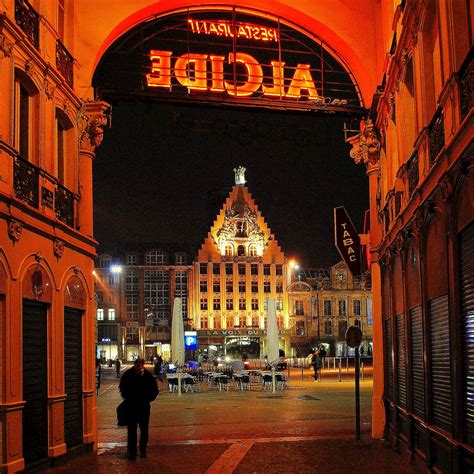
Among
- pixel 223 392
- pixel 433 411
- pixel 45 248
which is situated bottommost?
pixel 223 392

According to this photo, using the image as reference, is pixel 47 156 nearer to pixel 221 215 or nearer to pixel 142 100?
pixel 142 100

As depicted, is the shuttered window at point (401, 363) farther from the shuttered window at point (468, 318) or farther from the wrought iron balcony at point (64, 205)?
the wrought iron balcony at point (64, 205)

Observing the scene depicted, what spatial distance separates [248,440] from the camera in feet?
53.6

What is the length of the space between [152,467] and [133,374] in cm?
199

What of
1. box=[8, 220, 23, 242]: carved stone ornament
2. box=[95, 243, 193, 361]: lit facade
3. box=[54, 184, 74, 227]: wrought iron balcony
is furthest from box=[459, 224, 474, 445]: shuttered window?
box=[95, 243, 193, 361]: lit facade

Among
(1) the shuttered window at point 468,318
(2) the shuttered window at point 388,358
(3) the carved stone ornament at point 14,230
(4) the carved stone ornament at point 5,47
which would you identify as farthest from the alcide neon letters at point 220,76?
(1) the shuttered window at point 468,318

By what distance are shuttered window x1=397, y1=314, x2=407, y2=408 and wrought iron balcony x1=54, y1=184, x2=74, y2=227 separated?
6043mm

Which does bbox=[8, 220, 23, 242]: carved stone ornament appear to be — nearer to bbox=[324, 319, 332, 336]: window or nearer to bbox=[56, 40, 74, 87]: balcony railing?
bbox=[56, 40, 74, 87]: balcony railing

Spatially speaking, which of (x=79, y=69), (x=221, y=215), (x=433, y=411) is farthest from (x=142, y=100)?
(x=221, y=215)

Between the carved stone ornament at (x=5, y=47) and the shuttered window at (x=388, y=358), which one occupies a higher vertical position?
the carved stone ornament at (x=5, y=47)

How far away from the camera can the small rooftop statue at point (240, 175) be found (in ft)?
297

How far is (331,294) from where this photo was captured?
91500mm

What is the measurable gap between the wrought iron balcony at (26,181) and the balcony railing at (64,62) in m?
2.71

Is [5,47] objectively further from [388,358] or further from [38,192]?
[388,358]
